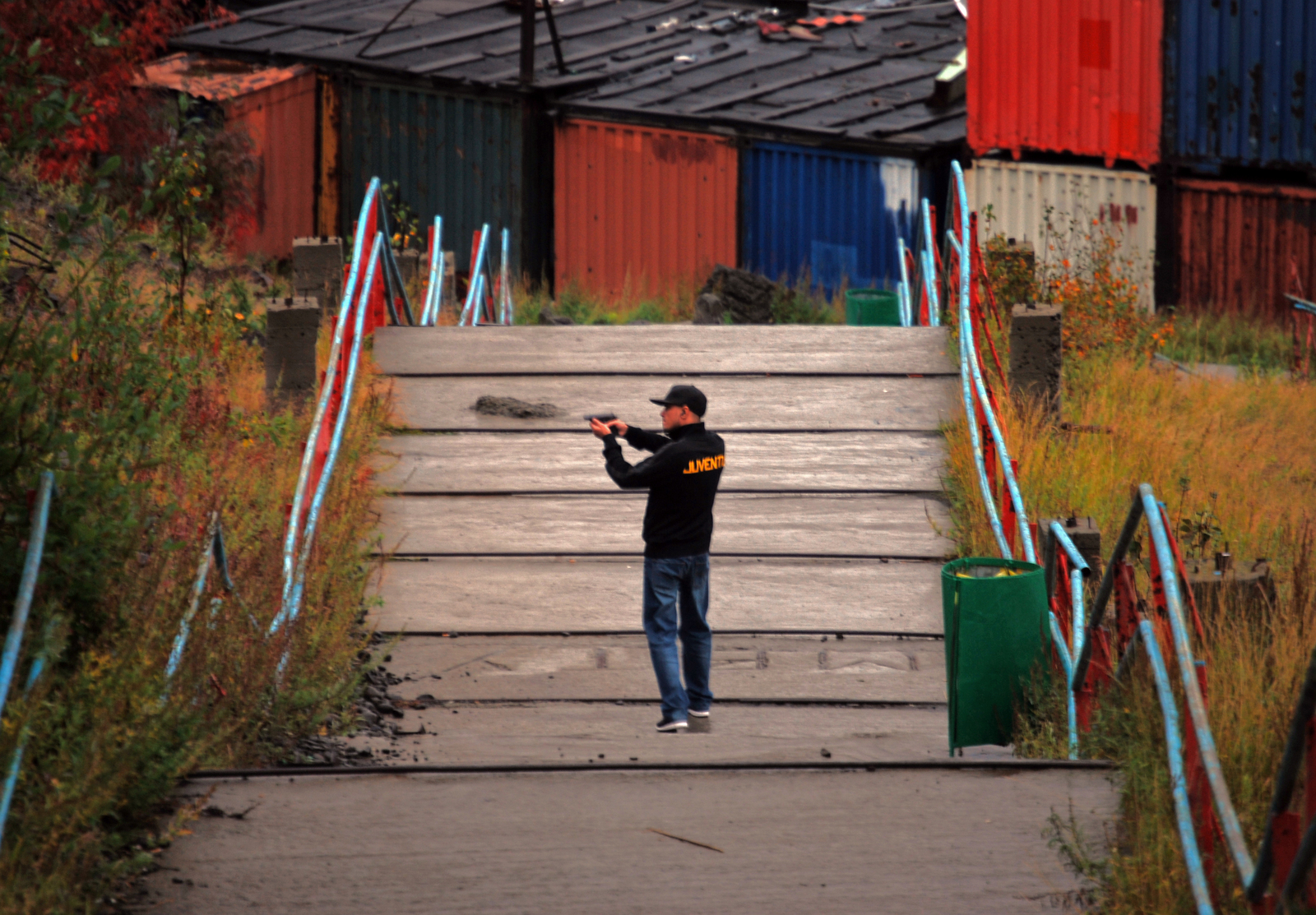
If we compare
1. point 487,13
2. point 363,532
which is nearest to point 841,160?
point 487,13

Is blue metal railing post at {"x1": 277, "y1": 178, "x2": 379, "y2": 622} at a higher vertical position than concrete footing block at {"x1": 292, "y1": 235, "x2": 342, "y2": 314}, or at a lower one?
lower

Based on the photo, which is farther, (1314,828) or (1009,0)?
(1009,0)

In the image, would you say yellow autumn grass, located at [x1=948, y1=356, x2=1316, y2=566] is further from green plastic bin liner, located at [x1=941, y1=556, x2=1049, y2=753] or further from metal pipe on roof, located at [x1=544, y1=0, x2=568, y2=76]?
metal pipe on roof, located at [x1=544, y1=0, x2=568, y2=76]

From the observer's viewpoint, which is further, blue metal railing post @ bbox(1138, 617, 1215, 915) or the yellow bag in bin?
the yellow bag in bin

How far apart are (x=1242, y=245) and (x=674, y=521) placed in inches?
604

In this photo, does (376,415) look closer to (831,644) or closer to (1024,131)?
(831,644)

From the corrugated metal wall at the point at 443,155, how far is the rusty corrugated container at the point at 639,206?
0.73 m

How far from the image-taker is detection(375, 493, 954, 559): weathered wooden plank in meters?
8.91

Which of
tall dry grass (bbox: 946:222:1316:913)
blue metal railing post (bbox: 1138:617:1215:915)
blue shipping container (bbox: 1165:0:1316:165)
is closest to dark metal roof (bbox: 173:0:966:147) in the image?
blue shipping container (bbox: 1165:0:1316:165)

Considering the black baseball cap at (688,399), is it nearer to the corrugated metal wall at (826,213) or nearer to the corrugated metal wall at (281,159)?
the corrugated metal wall at (826,213)

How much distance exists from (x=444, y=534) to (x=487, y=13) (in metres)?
17.8

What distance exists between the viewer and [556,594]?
8477mm

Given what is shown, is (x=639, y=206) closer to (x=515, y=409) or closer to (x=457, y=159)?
(x=457, y=159)

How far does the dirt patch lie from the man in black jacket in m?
3.44
